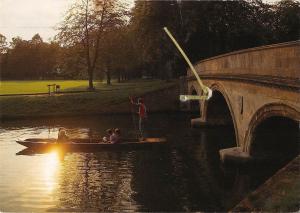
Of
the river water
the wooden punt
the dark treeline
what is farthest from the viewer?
the dark treeline

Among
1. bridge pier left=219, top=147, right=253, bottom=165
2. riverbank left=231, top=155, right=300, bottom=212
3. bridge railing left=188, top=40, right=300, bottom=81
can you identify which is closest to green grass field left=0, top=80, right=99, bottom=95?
bridge railing left=188, top=40, right=300, bottom=81

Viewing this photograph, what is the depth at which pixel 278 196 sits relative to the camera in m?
11.4

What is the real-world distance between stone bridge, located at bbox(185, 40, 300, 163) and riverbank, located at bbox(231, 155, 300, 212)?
253cm

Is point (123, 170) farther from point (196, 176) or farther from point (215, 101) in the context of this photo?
point (215, 101)

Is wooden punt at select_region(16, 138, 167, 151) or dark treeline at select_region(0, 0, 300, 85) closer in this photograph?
wooden punt at select_region(16, 138, 167, 151)

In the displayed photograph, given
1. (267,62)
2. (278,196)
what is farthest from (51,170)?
(278,196)

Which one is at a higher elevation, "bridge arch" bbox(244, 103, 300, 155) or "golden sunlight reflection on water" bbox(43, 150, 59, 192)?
"bridge arch" bbox(244, 103, 300, 155)

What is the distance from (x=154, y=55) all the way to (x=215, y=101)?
18448 mm

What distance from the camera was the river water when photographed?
16688 mm

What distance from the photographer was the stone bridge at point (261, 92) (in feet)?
48.6

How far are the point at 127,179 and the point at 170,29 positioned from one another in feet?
103

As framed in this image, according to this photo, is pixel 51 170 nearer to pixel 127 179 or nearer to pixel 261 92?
pixel 127 179

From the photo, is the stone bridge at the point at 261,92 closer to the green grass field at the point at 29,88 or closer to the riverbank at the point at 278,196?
the riverbank at the point at 278,196

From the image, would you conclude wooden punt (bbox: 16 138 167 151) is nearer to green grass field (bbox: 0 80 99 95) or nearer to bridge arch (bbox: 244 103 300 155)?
bridge arch (bbox: 244 103 300 155)
